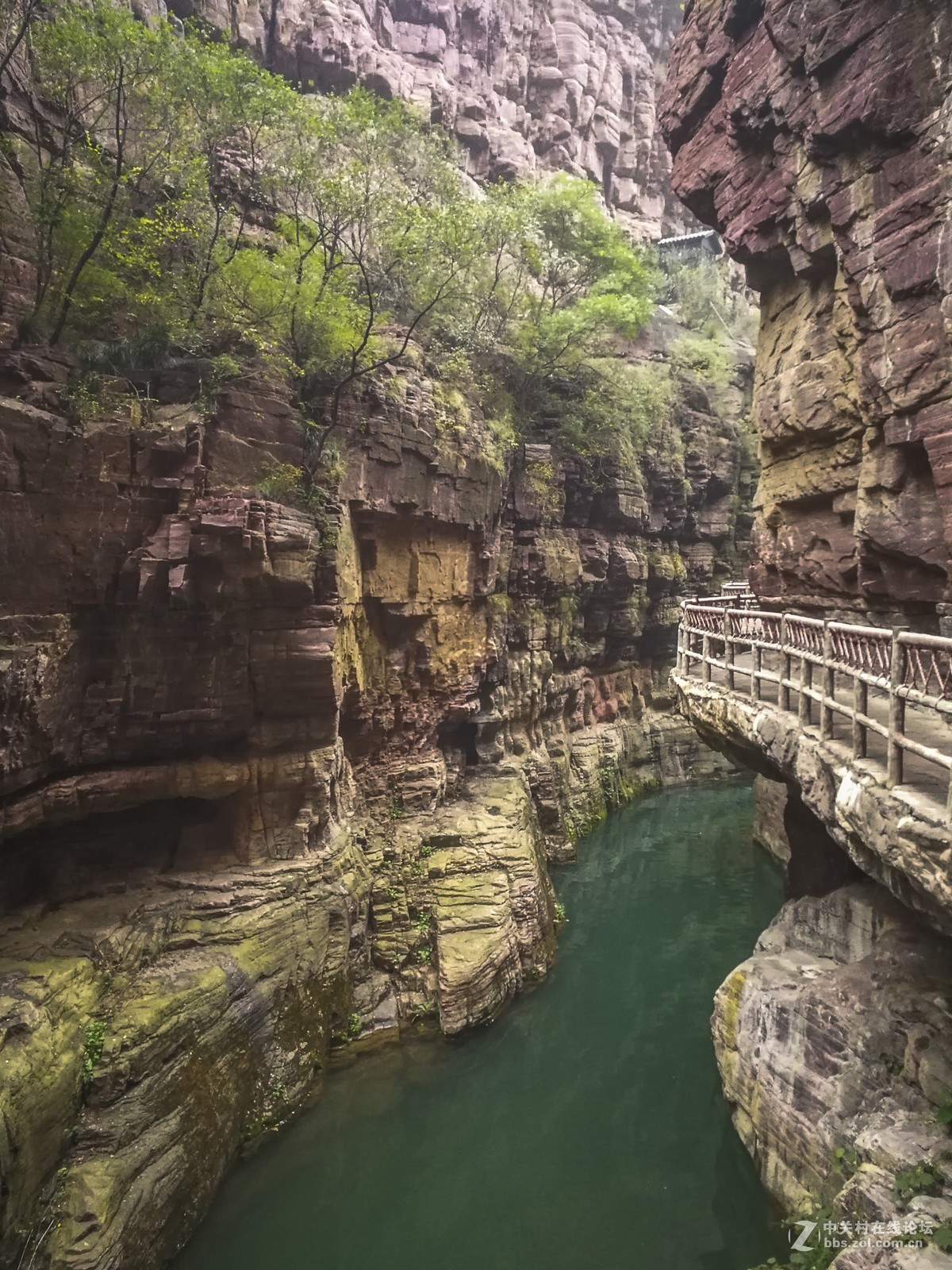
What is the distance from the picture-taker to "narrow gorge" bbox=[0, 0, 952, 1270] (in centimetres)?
761

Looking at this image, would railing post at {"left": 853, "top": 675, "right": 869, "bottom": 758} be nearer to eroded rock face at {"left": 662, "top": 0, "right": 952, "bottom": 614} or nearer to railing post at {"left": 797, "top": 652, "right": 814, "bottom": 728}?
railing post at {"left": 797, "top": 652, "right": 814, "bottom": 728}

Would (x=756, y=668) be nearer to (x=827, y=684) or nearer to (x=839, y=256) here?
(x=827, y=684)

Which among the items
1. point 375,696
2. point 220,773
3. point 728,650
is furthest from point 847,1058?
point 375,696

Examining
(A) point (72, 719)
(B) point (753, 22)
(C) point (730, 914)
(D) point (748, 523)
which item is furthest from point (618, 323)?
(A) point (72, 719)

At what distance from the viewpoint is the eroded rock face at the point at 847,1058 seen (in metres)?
5.86

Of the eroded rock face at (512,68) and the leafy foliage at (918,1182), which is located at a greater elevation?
the eroded rock face at (512,68)

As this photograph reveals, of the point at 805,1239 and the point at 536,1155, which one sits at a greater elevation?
the point at 805,1239

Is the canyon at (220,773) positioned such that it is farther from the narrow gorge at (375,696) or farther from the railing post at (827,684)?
the railing post at (827,684)

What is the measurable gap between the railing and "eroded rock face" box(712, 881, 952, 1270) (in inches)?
93.9

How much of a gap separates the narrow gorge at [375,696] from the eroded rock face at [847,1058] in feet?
0.15

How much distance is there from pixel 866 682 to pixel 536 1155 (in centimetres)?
786

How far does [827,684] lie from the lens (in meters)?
6.99

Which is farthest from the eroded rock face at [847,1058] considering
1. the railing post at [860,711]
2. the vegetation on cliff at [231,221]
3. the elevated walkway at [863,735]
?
the vegetation on cliff at [231,221]

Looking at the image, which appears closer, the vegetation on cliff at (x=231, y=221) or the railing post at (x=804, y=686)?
the railing post at (x=804, y=686)
